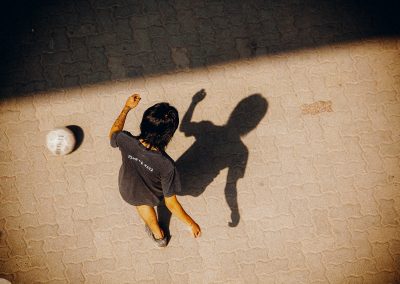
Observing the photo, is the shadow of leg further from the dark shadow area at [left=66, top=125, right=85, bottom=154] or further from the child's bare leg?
the dark shadow area at [left=66, top=125, right=85, bottom=154]

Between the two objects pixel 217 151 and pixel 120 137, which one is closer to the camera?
pixel 120 137

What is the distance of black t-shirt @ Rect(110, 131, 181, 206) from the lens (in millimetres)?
2885

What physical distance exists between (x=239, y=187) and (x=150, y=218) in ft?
4.67

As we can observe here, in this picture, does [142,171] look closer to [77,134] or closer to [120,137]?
[120,137]

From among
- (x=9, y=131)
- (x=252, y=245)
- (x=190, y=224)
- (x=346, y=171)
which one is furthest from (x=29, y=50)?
(x=346, y=171)

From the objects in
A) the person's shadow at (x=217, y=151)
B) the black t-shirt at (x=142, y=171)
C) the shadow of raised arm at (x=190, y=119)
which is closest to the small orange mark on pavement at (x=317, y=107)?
the person's shadow at (x=217, y=151)

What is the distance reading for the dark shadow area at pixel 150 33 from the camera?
4.78 m

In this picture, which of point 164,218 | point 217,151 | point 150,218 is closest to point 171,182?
point 150,218

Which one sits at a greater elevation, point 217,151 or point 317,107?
point 317,107

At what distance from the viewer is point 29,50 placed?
15.9ft

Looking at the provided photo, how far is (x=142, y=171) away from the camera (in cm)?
303

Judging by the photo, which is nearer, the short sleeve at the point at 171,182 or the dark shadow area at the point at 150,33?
the short sleeve at the point at 171,182

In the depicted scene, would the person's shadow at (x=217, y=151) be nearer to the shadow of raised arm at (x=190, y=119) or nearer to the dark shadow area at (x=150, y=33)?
the shadow of raised arm at (x=190, y=119)

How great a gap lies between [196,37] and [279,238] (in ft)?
11.2
